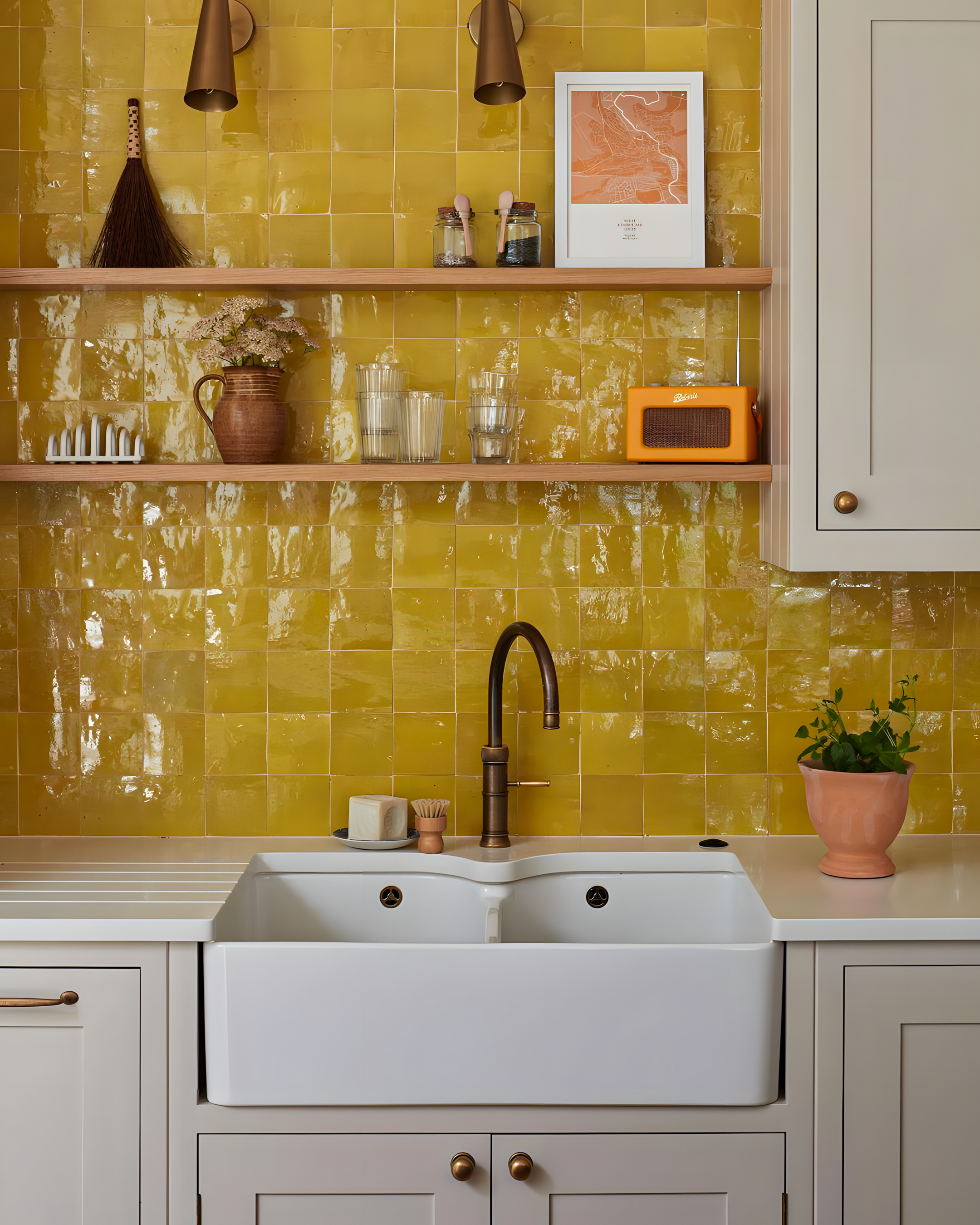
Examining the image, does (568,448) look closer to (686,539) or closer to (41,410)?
(686,539)

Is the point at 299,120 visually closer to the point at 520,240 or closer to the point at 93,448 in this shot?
the point at 520,240

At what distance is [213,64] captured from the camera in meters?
1.82

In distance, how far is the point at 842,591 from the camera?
2.07 metres

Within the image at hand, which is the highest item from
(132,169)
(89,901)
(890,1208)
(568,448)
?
(132,169)

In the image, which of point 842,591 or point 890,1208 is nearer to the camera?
point 890,1208

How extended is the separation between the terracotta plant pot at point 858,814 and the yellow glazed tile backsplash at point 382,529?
0.31 m

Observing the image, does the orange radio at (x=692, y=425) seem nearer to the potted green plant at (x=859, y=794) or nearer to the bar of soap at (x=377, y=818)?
the potted green plant at (x=859, y=794)

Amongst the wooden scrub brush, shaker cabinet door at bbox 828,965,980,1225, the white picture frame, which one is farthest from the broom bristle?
shaker cabinet door at bbox 828,965,980,1225

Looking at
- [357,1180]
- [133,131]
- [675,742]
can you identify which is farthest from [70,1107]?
[133,131]

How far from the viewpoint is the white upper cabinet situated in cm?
172

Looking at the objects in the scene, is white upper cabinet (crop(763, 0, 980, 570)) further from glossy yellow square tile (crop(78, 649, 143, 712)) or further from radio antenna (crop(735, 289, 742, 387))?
glossy yellow square tile (crop(78, 649, 143, 712))

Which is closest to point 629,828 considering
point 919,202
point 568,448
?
point 568,448

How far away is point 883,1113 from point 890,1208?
0.44 feet

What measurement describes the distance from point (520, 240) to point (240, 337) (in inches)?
20.4
